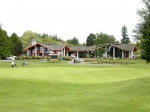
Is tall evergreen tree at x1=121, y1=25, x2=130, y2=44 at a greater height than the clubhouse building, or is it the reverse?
tall evergreen tree at x1=121, y1=25, x2=130, y2=44

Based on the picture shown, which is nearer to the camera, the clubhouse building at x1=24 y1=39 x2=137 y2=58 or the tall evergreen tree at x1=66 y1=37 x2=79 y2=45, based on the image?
the clubhouse building at x1=24 y1=39 x2=137 y2=58

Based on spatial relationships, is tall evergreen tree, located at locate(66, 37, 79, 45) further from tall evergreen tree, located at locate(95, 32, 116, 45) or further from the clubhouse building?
the clubhouse building

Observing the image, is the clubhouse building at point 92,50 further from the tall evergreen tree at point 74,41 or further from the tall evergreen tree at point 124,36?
the tall evergreen tree at point 74,41

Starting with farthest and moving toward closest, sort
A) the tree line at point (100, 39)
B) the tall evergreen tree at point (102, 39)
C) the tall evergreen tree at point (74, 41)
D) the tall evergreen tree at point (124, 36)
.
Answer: the tall evergreen tree at point (74, 41) < the tall evergreen tree at point (124, 36) < the tall evergreen tree at point (102, 39) < the tree line at point (100, 39)

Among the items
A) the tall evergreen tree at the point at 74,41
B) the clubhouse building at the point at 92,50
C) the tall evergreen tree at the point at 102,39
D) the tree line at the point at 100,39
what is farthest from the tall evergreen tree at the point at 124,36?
the clubhouse building at the point at 92,50

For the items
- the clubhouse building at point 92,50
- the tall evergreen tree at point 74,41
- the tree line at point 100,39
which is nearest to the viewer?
the tree line at point 100,39

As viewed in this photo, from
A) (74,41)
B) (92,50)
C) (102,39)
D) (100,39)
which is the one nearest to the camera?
(92,50)

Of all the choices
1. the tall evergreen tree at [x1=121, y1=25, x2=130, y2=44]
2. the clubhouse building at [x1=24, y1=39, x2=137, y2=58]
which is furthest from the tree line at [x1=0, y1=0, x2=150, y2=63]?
the clubhouse building at [x1=24, y1=39, x2=137, y2=58]

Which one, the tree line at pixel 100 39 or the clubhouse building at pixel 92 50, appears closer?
the tree line at pixel 100 39

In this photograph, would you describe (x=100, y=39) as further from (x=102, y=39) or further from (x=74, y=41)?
(x=74, y=41)

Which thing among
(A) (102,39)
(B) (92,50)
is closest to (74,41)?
(A) (102,39)

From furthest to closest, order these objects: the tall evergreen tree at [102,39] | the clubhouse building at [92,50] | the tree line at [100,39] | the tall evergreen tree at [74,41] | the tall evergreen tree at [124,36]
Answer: the tall evergreen tree at [74,41] → the tall evergreen tree at [124,36] → the tall evergreen tree at [102,39] → the clubhouse building at [92,50] → the tree line at [100,39]

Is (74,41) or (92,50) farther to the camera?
(74,41)

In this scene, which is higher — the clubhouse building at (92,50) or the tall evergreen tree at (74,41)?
the tall evergreen tree at (74,41)
